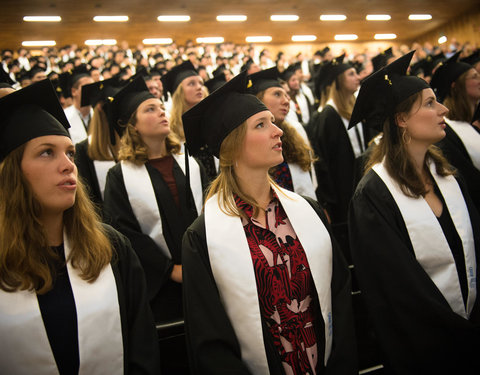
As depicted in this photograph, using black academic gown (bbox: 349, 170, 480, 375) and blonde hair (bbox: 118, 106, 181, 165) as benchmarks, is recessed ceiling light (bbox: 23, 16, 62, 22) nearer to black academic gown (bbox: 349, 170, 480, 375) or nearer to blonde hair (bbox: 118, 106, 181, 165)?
blonde hair (bbox: 118, 106, 181, 165)

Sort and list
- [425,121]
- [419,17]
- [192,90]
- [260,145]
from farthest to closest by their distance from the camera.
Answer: [419,17] < [192,90] < [425,121] < [260,145]

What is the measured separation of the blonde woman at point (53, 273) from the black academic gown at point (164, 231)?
1030 millimetres

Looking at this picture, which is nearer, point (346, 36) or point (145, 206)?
point (145, 206)

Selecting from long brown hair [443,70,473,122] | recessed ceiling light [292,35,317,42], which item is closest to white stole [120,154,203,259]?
long brown hair [443,70,473,122]

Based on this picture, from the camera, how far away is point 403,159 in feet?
8.39

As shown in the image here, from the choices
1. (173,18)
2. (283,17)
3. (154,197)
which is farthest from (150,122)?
(283,17)

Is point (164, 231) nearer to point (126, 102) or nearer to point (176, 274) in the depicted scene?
point (176, 274)

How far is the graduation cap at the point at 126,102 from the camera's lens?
11.2 ft

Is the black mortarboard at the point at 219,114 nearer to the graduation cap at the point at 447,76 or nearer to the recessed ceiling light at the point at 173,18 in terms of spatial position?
the graduation cap at the point at 447,76

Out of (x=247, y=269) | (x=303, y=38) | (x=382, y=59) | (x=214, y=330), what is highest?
(x=303, y=38)

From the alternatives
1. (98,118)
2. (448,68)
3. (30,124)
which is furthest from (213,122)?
(448,68)

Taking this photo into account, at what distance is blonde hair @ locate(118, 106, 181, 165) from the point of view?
3.24 metres

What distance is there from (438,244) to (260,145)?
1.29 meters

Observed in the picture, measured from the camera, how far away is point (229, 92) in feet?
7.50
